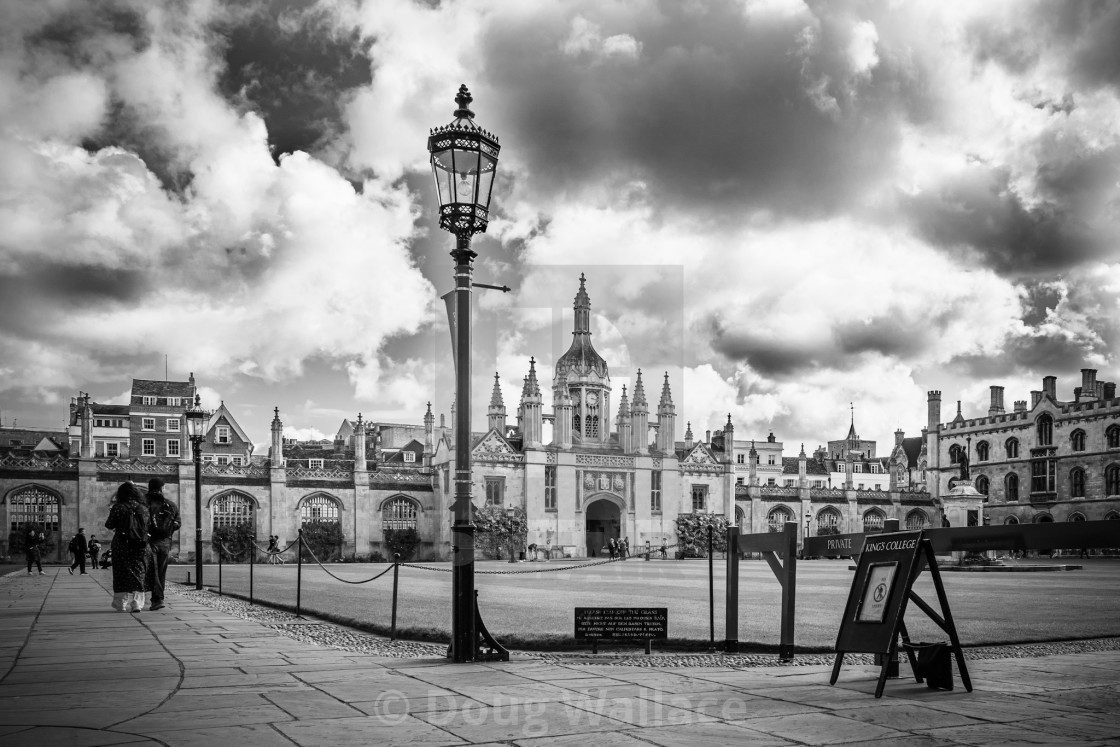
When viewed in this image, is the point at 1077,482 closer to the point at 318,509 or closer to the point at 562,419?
the point at 562,419

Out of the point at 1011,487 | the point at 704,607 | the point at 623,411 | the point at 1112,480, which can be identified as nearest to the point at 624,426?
the point at 623,411

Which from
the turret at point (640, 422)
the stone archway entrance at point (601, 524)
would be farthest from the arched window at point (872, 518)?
the stone archway entrance at point (601, 524)

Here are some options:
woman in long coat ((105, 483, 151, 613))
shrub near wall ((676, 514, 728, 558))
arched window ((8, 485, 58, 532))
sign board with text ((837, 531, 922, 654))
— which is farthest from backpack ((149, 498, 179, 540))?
shrub near wall ((676, 514, 728, 558))

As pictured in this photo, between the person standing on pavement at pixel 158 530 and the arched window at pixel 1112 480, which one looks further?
the arched window at pixel 1112 480

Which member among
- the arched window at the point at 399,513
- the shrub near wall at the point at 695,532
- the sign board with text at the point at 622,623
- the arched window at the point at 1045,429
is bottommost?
the shrub near wall at the point at 695,532

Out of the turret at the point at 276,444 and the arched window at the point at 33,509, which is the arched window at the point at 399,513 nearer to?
the turret at the point at 276,444

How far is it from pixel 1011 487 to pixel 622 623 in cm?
6752

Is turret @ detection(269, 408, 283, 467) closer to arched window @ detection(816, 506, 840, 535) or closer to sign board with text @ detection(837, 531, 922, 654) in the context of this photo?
arched window @ detection(816, 506, 840, 535)

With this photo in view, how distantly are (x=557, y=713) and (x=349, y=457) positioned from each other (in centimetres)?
7434

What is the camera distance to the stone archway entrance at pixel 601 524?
66.1m

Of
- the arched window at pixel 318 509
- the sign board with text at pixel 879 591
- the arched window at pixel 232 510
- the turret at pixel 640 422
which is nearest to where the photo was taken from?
the sign board with text at pixel 879 591

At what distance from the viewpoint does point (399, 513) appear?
59531 millimetres

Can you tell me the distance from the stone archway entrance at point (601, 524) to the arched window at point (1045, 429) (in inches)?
1176

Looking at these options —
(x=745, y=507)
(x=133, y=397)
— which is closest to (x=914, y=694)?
(x=745, y=507)
